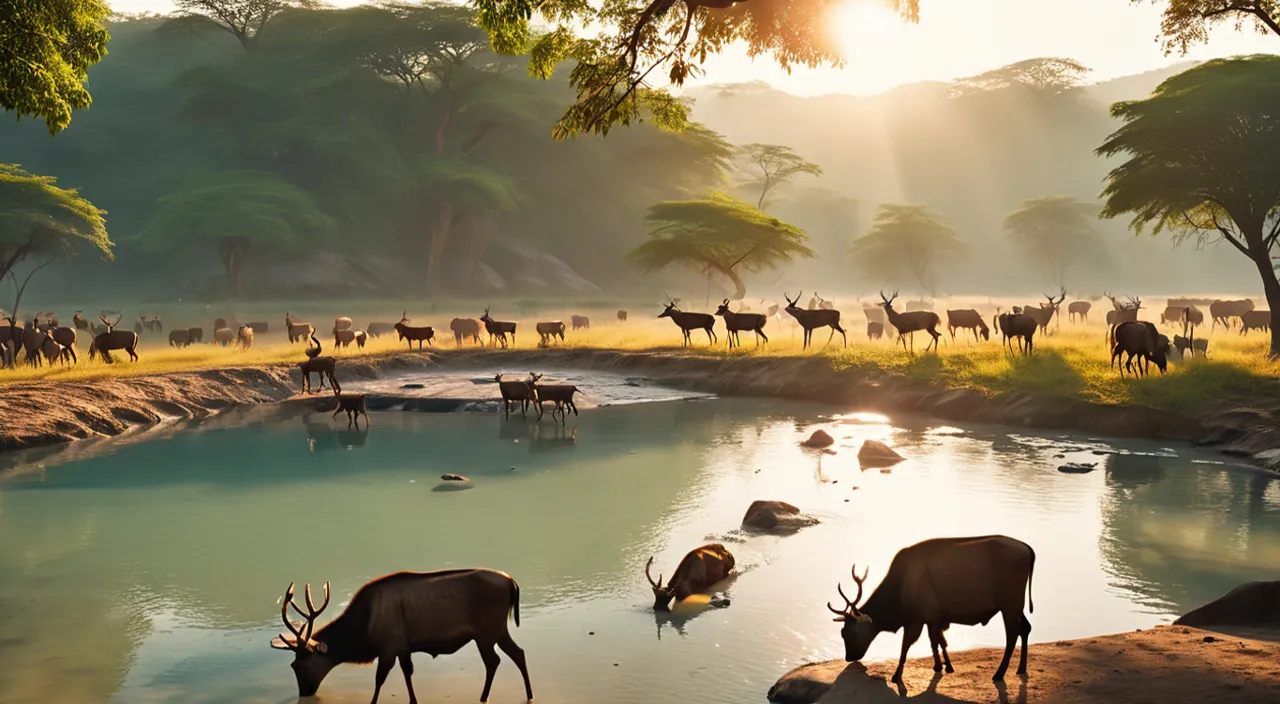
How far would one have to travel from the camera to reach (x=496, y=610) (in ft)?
29.2

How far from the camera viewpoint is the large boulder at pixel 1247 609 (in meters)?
10.7

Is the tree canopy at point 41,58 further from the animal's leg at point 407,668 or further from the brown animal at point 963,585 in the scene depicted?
the brown animal at point 963,585

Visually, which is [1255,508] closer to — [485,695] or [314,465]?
[485,695]

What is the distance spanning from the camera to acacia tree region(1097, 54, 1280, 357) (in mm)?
29922

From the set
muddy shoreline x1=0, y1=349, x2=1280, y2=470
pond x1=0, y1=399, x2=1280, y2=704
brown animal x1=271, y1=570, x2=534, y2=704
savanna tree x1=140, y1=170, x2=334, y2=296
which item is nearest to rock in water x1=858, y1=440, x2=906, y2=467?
pond x1=0, y1=399, x2=1280, y2=704

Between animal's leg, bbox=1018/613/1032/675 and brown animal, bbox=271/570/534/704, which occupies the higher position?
brown animal, bbox=271/570/534/704

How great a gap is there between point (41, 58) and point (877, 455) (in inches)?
696

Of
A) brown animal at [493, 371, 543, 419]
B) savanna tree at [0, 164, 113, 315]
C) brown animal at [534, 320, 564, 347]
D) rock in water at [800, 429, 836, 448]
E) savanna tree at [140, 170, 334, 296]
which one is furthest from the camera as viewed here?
savanna tree at [140, 170, 334, 296]

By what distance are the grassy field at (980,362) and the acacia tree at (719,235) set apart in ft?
15.7

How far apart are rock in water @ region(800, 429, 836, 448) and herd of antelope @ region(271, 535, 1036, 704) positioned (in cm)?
1477

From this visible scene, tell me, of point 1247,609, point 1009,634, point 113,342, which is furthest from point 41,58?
point 1247,609

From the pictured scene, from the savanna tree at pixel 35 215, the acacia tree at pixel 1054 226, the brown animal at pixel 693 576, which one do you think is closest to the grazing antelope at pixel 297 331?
the savanna tree at pixel 35 215

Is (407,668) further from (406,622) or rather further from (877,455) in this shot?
(877,455)

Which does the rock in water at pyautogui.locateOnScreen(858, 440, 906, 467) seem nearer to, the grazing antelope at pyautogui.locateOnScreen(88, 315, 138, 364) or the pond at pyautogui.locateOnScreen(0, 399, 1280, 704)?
the pond at pyautogui.locateOnScreen(0, 399, 1280, 704)
